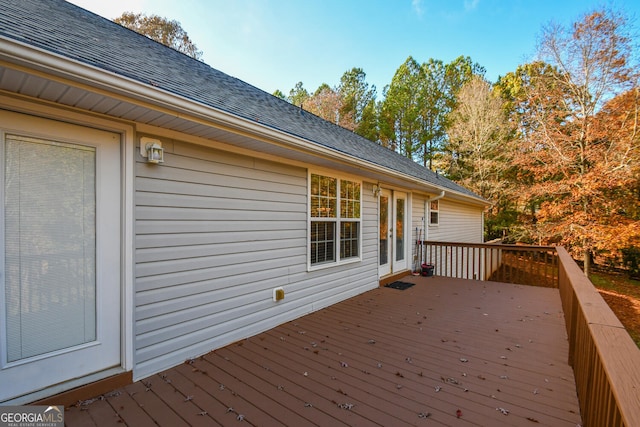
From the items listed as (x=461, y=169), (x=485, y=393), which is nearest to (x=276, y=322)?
(x=485, y=393)

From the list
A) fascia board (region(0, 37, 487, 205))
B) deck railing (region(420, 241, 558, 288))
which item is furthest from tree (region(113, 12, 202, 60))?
deck railing (region(420, 241, 558, 288))

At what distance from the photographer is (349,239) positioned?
5336 millimetres

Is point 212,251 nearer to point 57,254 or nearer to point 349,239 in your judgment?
point 57,254

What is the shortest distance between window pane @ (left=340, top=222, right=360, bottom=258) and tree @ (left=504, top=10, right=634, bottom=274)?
908 centimetres

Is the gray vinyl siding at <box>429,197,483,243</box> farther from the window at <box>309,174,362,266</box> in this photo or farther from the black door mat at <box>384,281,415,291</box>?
the window at <box>309,174,362,266</box>

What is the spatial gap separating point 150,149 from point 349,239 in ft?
11.7

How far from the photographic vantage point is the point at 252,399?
2311 millimetres

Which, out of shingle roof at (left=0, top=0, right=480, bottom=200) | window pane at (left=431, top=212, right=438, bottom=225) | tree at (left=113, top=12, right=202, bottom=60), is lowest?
window pane at (left=431, top=212, right=438, bottom=225)

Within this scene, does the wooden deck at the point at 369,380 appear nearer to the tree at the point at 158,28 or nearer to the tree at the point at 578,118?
the tree at the point at 578,118

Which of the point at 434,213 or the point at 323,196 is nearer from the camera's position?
the point at 323,196

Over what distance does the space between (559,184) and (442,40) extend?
808 cm

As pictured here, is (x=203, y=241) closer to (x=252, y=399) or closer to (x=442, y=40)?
(x=252, y=399)

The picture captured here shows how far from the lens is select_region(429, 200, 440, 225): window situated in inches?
340

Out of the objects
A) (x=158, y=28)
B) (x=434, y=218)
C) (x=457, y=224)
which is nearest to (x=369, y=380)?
(x=434, y=218)
